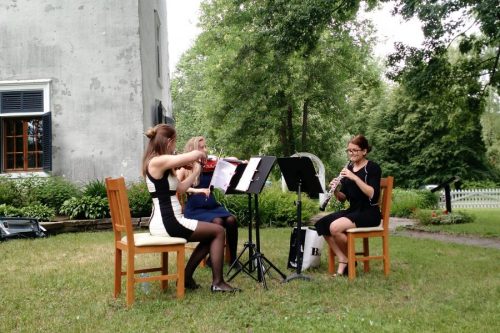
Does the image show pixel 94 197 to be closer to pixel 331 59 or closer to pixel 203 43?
pixel 331 59

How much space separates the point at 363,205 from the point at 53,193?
7726 millimetres

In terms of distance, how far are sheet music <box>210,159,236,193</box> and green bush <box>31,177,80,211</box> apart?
22.6 feet

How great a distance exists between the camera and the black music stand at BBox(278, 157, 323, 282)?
626 centimetres

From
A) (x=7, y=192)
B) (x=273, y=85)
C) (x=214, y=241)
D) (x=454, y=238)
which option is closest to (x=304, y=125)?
(x=273, y=85)

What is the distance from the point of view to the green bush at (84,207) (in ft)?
38.8

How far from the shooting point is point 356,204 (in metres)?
6.77

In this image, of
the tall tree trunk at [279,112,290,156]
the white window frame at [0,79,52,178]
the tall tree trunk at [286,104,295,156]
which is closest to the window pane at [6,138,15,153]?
the white window frame at [0,79,52,178]

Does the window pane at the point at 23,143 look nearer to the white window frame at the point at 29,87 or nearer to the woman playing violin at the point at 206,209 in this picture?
the white window frame at the point at 29,87

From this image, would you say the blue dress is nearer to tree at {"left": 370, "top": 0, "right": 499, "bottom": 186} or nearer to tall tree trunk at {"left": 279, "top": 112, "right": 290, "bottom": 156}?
tree at {"left": 370, "top": 0, "right": 499, "bottom": 186}

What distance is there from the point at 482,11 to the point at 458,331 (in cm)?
677

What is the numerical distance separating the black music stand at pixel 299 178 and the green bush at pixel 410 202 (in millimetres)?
10832

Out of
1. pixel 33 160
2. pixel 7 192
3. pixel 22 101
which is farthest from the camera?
pixel 33 160

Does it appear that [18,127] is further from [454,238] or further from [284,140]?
[284,140]

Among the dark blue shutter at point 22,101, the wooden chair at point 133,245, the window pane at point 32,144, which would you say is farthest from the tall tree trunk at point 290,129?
the wooden chair at point 133,245
